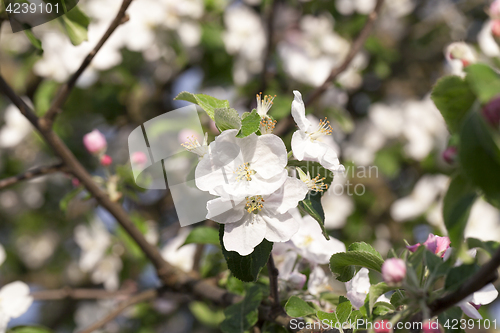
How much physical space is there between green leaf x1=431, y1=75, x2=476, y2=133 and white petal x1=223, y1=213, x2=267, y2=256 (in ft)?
1.19

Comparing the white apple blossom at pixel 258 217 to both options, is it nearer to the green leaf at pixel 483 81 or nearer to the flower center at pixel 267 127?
the flower center at pixel 267 127

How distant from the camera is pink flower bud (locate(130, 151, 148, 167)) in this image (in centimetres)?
105

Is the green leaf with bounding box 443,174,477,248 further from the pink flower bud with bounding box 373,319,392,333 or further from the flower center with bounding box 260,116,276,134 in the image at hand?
the flower center with bounding box 260,116,276,134

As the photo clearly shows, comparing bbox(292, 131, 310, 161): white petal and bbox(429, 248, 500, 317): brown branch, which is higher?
bbox(292, 131, 310, 161): white petal

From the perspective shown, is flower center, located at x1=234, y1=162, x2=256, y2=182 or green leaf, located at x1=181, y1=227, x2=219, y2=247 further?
green leaf, located at x1=181, y1=227, x2=219, y2=247

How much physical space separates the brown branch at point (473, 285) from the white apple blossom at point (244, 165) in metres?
0.32

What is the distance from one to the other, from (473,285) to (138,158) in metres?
0.79

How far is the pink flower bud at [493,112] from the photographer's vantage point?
19.4 inches

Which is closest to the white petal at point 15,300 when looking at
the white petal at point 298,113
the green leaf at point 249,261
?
the green leaf at point 249,261

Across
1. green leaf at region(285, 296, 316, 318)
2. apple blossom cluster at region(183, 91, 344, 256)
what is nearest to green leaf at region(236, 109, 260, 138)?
apple blossom cluster at region(183, 91, 344, 256)

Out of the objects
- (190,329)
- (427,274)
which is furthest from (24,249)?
(427,274)

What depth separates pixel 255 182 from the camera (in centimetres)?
76

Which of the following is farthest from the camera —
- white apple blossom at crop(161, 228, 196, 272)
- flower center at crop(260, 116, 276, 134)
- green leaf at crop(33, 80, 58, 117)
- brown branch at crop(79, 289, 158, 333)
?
green leaf at crop(33, 80, 58, 117)

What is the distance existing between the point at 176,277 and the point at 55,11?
0.88 m
